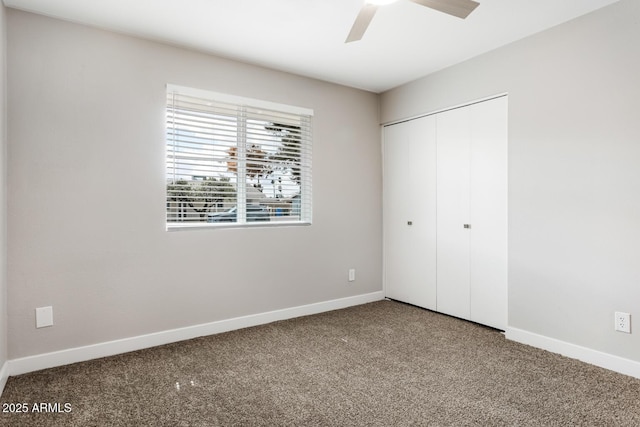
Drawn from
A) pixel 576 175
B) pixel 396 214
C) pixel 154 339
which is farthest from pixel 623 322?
pixel 154 339

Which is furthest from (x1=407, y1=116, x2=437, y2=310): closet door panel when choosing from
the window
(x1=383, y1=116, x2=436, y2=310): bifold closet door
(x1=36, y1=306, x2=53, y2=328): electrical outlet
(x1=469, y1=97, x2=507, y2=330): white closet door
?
Result: (x1=36, y1=306, x2=53, y2=328): electrical outlet

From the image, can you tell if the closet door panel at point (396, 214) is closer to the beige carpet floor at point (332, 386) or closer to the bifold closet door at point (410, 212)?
the bifold closet door at point (410, 212)

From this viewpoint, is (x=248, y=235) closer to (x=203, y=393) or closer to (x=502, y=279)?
(x=203, y=393)

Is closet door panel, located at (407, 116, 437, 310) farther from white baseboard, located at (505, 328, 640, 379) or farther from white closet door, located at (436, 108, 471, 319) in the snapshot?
white baseboard, located at (505, 328, 640, 379)

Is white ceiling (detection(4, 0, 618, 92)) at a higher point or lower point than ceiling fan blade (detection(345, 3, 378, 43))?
higher

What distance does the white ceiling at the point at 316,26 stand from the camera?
2.35 metres

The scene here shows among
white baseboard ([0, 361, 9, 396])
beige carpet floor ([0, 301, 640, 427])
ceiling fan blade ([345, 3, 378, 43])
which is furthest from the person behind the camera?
white baseboard ([0, 361, 9, 396])

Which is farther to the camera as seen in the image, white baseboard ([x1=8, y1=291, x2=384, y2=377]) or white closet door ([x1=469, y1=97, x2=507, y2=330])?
white closet door ([x1=469, y1=97, x2=507, y2=330])

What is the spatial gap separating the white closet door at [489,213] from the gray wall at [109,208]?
162 centimetres

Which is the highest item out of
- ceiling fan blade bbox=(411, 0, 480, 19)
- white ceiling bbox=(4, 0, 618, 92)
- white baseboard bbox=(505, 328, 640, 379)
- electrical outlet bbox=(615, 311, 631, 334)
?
white ceiling bbox=(4, 0, 618, 92)

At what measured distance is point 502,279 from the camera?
309cm

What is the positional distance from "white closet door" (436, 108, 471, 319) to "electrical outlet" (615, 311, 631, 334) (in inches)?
45.2

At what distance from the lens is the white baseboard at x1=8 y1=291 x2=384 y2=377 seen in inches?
94.3

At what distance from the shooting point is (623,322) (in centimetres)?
234
